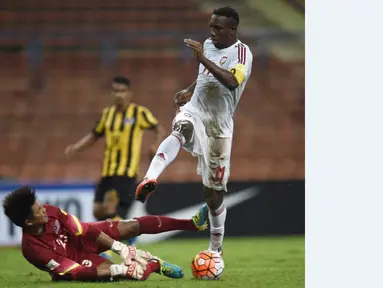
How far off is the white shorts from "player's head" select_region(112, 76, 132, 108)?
5.12 ft

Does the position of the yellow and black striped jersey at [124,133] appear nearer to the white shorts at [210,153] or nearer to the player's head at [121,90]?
the player's head at [121,90]

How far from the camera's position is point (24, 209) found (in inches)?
174

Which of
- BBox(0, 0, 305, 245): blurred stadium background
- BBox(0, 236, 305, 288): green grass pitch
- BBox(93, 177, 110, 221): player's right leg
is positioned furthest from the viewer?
BBox(0, 0, 305, 245): blurred stadium background

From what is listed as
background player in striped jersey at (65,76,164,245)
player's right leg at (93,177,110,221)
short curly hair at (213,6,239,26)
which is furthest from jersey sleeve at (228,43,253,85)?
player's right leg at (93,177,110,221)

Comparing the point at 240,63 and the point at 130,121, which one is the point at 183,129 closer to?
the point at 240,63

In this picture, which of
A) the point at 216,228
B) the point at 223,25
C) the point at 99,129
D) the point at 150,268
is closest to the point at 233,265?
the point at 216,228

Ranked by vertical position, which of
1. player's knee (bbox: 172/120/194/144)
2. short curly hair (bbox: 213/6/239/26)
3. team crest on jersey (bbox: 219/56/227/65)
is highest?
short curly hair (bbox: 213/6/239/26)

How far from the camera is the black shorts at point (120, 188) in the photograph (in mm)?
6207

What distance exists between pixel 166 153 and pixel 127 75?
455cm

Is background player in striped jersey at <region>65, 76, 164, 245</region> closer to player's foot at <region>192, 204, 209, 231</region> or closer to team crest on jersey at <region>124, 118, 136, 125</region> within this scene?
team crest on jersey at <region>124, 118, 136, 125</region>

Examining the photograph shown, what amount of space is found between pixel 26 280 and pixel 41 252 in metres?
0.57

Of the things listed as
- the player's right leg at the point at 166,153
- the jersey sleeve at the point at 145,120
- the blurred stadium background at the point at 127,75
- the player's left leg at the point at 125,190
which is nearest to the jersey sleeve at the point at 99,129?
the jersey sleeve at the point at 145,120

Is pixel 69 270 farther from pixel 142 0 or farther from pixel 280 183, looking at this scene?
pixel 142 0

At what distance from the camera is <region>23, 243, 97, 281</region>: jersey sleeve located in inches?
177
